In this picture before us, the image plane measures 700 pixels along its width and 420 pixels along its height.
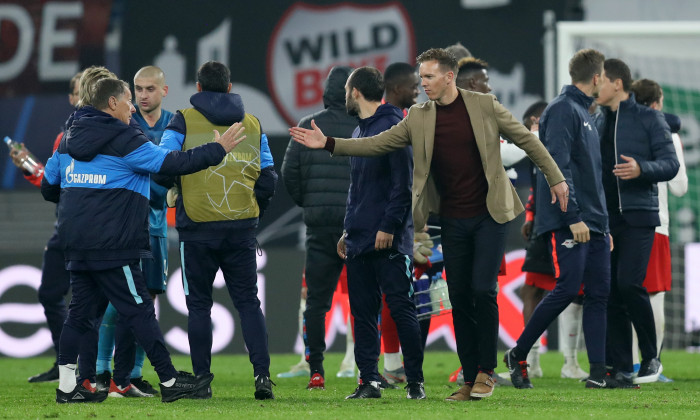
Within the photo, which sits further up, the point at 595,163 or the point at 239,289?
the point at 595,163

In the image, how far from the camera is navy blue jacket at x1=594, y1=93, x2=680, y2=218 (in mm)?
7168

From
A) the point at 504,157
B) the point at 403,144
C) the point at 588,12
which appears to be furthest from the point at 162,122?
the point at 588,12

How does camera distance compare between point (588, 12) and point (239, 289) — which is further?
point (588, 12)

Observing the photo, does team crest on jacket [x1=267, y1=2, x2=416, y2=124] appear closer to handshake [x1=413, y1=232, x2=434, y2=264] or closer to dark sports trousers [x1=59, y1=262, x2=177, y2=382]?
handshake [x1=413, y1=232, x2=434, y2=264]

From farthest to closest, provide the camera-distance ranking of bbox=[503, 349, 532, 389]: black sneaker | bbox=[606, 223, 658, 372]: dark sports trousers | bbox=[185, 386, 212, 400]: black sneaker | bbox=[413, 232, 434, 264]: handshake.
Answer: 1. bbox=[606, 223, 658, 372]: dark sports trousers
2. bbox=[413, 232, 434, 264]: handshake
3. bbox=[503, 349, 532, 389]: black sneaker
4. bbox=[185, 386, 212, 400]: black sneaker

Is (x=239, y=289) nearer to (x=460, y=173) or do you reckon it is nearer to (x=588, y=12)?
(x=460, y=173)

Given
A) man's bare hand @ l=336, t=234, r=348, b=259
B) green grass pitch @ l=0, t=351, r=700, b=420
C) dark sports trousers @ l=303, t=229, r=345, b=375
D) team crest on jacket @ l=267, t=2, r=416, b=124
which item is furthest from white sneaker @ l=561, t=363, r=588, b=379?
team crest on jacket @ l=267, t=2, r=416, b=124

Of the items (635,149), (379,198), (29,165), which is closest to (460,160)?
(379,198)

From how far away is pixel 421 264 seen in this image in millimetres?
7137

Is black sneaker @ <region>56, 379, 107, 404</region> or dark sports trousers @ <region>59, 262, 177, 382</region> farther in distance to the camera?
black sneaker @ <region>56, 379, 107, 404</region>

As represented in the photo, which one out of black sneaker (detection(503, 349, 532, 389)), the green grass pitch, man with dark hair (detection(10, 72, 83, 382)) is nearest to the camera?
the green grass pitch

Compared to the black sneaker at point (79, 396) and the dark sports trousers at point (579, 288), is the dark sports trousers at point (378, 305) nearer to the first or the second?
the dark sports trousers at point (579, 288)

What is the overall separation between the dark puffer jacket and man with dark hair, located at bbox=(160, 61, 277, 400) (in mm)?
945

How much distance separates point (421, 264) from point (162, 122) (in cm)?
179
